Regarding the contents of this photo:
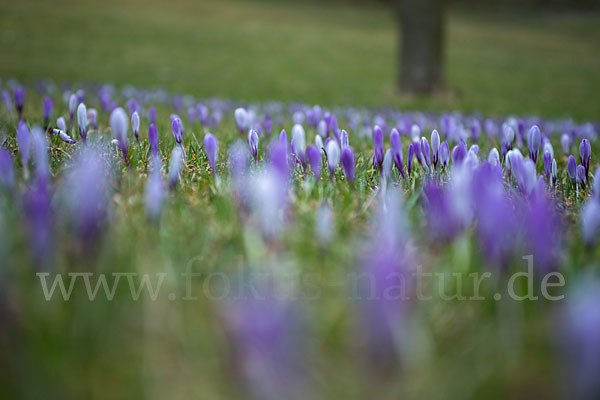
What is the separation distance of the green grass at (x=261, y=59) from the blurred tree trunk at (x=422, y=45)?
1.88ft

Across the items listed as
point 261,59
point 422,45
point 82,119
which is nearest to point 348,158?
point 82,119

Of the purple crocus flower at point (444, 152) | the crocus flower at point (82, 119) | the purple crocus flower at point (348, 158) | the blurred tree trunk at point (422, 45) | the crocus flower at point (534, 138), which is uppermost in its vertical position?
the blurred tree trunk at point (422, 45)

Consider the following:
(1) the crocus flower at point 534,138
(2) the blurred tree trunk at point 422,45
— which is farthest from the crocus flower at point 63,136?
(2) the blurred tree trunk at point 422,45

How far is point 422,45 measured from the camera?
33.1 feet

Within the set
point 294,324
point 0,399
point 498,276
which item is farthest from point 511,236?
point 0,399

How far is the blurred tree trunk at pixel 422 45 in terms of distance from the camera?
1009 cm

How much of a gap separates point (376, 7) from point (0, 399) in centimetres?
5569

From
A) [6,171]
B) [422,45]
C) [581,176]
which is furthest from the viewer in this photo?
[422,45]

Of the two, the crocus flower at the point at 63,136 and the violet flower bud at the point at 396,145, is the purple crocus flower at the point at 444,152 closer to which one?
the violet flower bud at the point at 396,145

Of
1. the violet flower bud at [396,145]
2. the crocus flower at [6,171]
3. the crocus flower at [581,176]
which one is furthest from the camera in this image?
the crocus flower at [581,176]

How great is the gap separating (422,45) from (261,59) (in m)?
7.09

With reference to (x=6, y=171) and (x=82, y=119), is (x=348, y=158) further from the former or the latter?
(x=82, y=119)

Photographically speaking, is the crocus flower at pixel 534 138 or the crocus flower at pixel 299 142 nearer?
the crocus flower at pixel 299 142

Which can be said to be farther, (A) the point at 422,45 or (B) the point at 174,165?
(A) the point at 422,45
